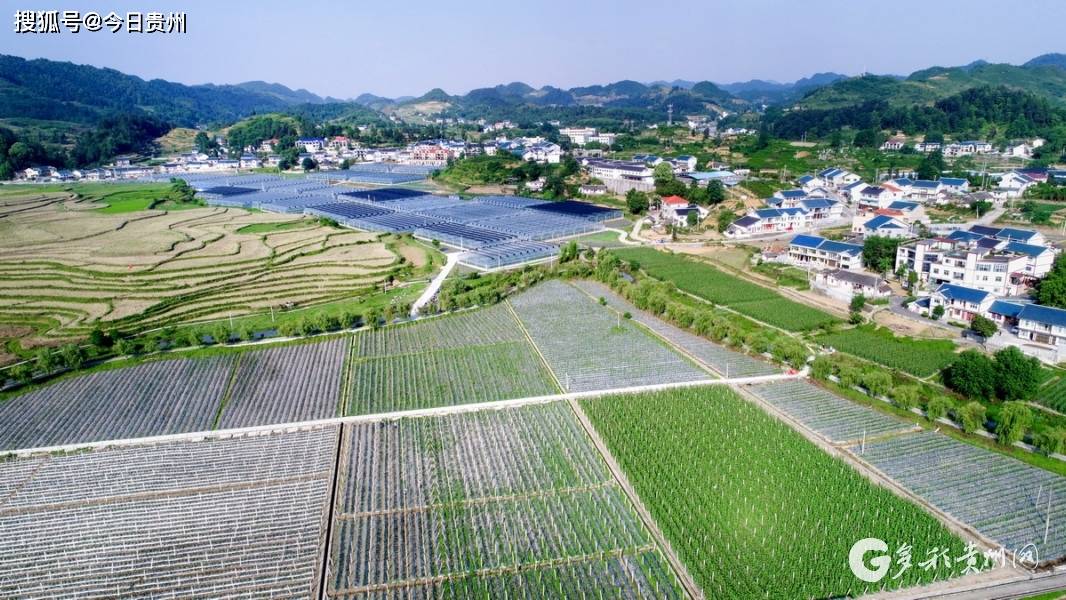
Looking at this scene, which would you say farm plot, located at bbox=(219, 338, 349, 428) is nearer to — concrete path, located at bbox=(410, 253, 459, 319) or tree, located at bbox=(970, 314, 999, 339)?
concrete path, located at bbox=(410, 253, 459, 319)

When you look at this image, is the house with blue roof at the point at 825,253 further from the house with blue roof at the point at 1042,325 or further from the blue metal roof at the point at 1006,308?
the house with blue roof at the point at 1042,325

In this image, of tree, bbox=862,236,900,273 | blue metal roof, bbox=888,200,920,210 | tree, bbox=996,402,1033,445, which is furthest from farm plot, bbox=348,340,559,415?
blue metal roof, bbox=888,200,920,210

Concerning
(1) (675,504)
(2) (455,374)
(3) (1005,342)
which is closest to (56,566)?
(2) (455,374)

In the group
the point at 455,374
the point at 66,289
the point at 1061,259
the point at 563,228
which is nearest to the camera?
the point at 455,374

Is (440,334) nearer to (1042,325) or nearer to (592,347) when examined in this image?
(592,347)

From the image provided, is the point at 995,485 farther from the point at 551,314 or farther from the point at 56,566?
the point at 56,566

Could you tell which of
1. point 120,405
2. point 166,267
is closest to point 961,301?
point 120,405
